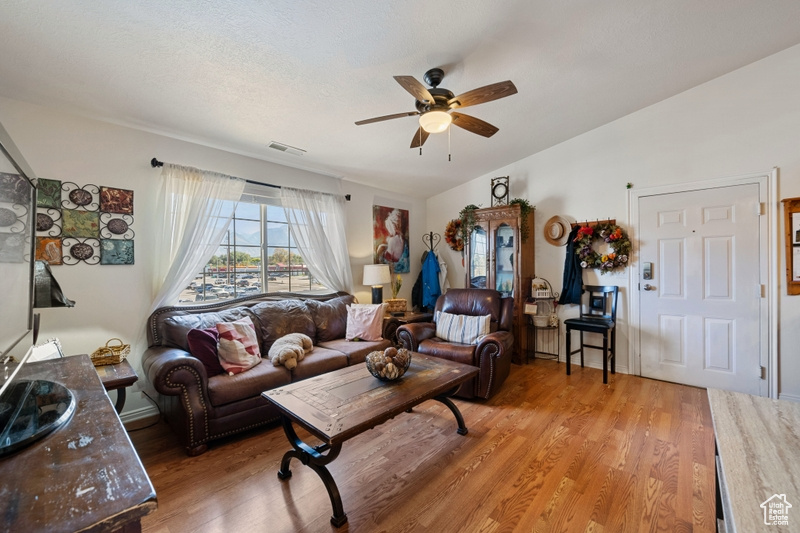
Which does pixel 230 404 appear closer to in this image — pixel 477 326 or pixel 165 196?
pixel 165 196

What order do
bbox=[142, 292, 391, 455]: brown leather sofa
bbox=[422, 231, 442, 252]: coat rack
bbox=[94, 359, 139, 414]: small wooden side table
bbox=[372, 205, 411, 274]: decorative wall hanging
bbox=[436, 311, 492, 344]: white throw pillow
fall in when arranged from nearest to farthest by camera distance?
bbox=[94, 359, 139, 414]: small wooden side table < bbox=[142, 292, 391, 455]: brown leather sofa < bbox=[436, 311, 492, 344]: white throw pillow < bbox=[372, 205, 411, 274]: decorative wall hanging < bbox=[422, 231, 442, 252]: coat rack

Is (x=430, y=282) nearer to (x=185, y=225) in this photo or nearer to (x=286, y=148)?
(x=286, y=148)

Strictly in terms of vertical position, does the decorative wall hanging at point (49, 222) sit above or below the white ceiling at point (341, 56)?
below

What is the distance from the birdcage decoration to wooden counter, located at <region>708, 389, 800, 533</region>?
2762 mm

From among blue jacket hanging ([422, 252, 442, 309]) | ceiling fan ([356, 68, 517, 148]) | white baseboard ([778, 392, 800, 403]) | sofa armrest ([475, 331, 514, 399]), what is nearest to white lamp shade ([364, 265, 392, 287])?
blue jacket hanging ([422, 252, 442, 309])

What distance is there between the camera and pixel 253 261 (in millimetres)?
3453

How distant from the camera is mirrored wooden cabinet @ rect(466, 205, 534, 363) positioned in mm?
4066

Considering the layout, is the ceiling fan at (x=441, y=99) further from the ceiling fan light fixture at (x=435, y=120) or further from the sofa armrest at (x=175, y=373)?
the sofa armrest at (x=175, y=373)

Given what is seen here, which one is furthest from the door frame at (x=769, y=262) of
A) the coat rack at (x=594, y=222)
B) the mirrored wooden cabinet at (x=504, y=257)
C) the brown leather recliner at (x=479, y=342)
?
the brown leather recliner at (x=479, y=342)

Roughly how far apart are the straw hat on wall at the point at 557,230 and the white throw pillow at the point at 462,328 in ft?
5.01

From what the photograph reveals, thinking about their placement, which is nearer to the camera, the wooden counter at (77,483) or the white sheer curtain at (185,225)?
the wooden counter at (77,483)

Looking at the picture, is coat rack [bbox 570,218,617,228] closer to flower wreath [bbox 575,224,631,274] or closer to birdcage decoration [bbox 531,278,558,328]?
flower wreath [bbox 575,224,631,274]

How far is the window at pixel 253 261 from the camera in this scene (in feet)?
10.4

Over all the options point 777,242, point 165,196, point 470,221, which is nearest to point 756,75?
point 777,242
